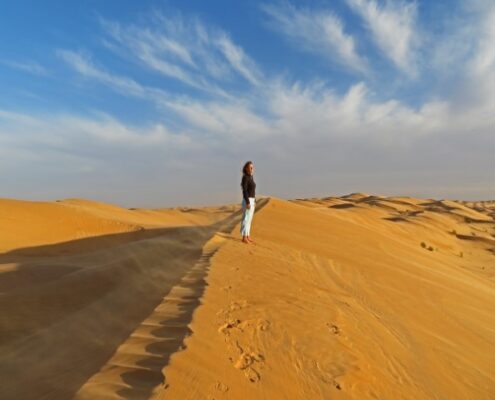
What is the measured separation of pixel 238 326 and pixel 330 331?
96 centimetres

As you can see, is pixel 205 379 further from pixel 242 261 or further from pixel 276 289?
pixel 242 261

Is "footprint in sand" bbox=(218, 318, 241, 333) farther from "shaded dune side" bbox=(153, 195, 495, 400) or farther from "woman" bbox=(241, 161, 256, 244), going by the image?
"woman" bbox=(241, 161, 256, 244)

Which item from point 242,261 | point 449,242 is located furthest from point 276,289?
point 449,242

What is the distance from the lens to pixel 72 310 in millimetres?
4547

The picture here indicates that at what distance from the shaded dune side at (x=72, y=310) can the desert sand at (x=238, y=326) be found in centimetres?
2

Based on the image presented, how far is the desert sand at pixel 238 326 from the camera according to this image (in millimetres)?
2904

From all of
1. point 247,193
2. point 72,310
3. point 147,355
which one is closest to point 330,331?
point 147,355

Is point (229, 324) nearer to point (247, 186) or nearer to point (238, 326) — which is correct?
point (238, 326)

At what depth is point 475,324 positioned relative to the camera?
20.2 ft

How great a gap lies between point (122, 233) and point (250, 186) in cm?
526

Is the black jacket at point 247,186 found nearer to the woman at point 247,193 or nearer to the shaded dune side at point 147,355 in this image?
the woman at point 247,193

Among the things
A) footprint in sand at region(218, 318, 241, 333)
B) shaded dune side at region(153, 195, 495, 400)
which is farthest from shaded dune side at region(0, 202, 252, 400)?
footprint in sand at region(218, 318, 241, 333)

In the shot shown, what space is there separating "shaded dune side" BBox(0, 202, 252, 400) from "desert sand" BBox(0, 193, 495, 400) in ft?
0.06


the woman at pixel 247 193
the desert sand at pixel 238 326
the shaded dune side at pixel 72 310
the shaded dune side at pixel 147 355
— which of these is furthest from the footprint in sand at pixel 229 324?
the woman at pixel 247 193
